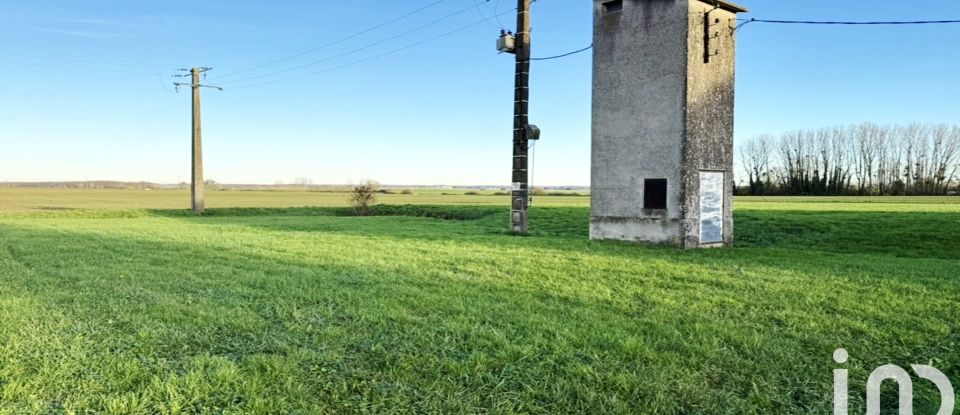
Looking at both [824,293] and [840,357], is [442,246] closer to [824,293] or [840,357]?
[824,293]

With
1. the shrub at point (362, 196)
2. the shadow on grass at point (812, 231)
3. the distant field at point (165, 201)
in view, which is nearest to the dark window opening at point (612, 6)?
the shadow on grass at point (812, 231)

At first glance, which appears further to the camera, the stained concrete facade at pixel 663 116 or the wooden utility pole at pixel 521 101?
the wooden utility pole at pixel 521 101

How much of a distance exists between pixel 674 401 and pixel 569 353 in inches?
40.6

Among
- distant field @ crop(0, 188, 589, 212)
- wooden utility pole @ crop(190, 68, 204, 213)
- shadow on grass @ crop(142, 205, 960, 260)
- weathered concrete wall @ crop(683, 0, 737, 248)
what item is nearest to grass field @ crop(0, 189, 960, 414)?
weathered concrete wall @ crop(683, 0, 737, 248)

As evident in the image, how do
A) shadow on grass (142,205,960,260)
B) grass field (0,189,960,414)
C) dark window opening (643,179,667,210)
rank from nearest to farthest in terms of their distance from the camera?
grass field (0,189,960,414) → dark window opening (643,179,667,210) → shadow on grass (142,205,960,260)

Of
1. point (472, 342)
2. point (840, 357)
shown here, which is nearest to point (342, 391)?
point (472, 342)

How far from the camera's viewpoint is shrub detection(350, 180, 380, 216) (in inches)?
1447

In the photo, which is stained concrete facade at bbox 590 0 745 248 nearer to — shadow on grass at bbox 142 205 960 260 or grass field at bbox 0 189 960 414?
shadow on grass at bbox 142 205 960 260

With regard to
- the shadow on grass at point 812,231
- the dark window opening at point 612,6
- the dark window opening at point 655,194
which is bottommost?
the shadow on grass at point 812,231

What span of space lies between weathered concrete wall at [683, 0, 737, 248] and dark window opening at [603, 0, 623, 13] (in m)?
1.80

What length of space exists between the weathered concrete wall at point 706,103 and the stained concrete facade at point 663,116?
0.02 metres

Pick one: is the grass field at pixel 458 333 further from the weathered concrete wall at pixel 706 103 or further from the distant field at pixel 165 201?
the distant field at pixel 165 201

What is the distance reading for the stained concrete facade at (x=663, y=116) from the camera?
13469mm

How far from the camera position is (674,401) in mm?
3572
